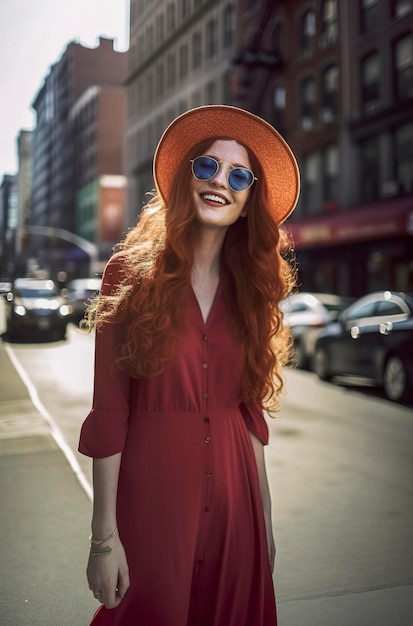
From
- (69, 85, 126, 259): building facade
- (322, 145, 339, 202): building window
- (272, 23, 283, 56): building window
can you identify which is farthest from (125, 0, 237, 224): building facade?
(69, 85, 126, 259): building facade

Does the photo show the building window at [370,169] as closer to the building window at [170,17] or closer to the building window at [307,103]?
the building window at [307,103]

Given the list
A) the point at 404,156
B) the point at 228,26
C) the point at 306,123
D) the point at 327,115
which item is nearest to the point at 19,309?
the point at 404,156

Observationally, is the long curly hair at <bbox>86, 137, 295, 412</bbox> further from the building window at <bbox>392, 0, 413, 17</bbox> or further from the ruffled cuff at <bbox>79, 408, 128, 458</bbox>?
the building window at <bbox>392, 0, 413, 17</bbox>

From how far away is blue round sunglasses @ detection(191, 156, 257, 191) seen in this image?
2141mm

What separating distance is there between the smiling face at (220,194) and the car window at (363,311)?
8.76 m

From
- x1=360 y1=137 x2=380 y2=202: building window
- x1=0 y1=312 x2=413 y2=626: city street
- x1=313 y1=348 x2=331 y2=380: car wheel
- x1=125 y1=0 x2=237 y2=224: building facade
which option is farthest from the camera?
x1=125 y1=0 x2=237 y2=224: building facade

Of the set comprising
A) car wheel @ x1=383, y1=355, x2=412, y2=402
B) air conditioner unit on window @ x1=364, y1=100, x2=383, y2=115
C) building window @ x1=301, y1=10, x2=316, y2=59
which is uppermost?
building window @ x1=301, y1=10, x2=316, y2=59

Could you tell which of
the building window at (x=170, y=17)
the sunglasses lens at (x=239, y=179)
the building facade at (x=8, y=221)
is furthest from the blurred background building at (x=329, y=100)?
the sunglasses lens at (x=239, y=179)

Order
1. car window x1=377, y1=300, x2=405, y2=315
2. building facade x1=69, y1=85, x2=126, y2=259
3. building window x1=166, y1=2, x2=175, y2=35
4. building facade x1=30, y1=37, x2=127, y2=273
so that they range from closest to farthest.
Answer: car window x1=377, y1=300, x2=405, y2=315, building window x1=166, y1=2, x2=175, y2=35, building facade x1=30, y1=37, x2=127, y2=273, building facade x1=69, y1=85, x2=126, y2=259

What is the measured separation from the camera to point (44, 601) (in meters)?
3.31

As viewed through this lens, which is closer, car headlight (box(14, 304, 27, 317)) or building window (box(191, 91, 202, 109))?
car headlight (box(14, 304, 27, 317))

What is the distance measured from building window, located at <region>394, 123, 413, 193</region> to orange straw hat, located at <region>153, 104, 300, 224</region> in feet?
66.7

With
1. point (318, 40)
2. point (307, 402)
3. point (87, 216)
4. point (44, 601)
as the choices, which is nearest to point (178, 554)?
point (44, 601)

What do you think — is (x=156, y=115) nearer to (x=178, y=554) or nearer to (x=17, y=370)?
(x=17, y=370)
